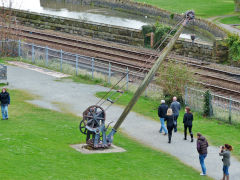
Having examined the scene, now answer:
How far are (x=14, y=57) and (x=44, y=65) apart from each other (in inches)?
131

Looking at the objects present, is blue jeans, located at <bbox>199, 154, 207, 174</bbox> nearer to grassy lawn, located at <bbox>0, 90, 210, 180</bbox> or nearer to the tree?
grassy lawn, located at <bbox>0, 90, 210, 180</bbox>

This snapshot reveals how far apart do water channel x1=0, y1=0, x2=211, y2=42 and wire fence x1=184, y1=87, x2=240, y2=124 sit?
123 ft

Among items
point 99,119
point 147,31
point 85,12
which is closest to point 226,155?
point 99,119

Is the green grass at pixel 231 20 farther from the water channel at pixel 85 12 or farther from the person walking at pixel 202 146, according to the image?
the person walking at pixel 202 146

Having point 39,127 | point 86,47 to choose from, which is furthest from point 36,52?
point 39,127

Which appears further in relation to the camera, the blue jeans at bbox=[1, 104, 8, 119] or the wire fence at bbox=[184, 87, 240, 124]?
the wire fence at bbox=[184, 87, 240, 124]

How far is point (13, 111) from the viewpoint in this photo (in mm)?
23094

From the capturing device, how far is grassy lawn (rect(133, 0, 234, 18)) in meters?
69.1

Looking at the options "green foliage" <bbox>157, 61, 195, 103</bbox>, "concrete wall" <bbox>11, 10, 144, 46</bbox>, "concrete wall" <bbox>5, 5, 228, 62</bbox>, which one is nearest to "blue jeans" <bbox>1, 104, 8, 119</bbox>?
"green foliage" <bbox>157, 61, 195, 103</bbox>

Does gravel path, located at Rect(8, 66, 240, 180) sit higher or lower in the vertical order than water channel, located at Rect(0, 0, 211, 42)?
lower

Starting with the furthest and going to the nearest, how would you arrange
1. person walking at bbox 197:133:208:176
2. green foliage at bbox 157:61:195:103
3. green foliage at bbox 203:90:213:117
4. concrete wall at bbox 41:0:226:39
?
concrete wall at bbox 41:0:226:39, green foliage at bbox 157:61:195:103, green foliage at bbox 203:90:213:117, person walking at bbox 197:133:208:176

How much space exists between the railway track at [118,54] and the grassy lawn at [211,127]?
5128 millimetres

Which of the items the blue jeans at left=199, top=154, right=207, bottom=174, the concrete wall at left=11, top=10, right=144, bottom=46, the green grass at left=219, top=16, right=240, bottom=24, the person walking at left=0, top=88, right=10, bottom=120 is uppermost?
the green grass at left=219, top=16, right=240, bottom=24

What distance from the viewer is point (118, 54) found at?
40625 millimetres
